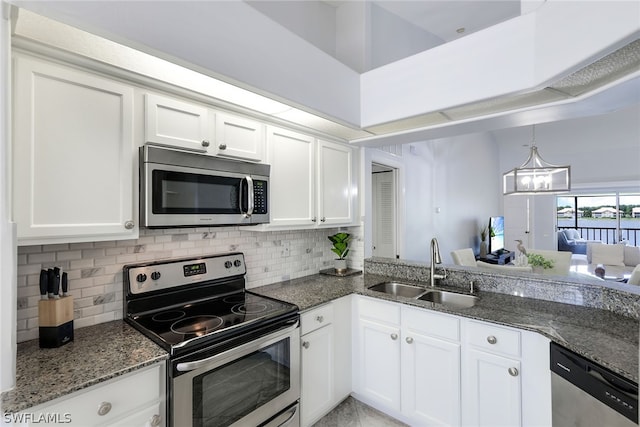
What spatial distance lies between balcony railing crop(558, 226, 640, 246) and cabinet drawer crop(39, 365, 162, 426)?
9134 mm

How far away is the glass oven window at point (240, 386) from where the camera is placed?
1.43m

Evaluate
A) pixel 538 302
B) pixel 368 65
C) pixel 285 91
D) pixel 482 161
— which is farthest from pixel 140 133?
pixel 482 161

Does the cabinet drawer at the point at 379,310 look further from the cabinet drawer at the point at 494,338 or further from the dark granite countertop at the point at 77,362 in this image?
the dark granite countertop at the point at 77,362

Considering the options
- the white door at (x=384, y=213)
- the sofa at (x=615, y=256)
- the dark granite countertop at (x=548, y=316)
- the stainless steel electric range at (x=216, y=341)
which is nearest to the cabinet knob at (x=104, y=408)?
the stainless steel electric range at (x=216, y=341)

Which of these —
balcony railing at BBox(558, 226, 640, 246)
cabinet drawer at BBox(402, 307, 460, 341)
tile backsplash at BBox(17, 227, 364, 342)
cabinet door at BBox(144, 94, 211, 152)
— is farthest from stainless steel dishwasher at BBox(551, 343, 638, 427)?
balcony railing at BBox(558, 226, 640, 246)

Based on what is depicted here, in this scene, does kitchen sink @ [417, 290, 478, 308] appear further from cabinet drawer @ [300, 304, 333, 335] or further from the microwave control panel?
the microwave control panel

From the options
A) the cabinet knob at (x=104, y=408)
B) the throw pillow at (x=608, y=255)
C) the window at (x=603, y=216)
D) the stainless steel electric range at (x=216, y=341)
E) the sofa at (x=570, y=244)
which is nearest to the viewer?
the cabinet knob at (x=104, y=408)

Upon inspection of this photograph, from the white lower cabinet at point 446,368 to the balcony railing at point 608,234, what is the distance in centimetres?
756

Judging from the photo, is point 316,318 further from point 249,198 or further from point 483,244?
point 483,244

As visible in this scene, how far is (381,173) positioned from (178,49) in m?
3.11

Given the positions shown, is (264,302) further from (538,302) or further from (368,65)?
(368,65)

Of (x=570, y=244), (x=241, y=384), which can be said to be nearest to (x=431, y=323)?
(x=241, y=384)

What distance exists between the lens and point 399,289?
8.73 feet

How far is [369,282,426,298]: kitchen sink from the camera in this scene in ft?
8.40
